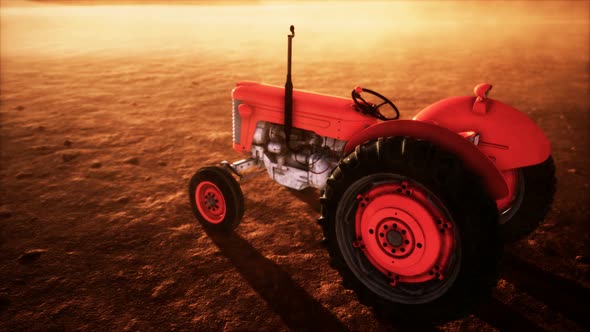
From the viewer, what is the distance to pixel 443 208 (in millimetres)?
2039

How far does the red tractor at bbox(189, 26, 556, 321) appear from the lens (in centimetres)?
191

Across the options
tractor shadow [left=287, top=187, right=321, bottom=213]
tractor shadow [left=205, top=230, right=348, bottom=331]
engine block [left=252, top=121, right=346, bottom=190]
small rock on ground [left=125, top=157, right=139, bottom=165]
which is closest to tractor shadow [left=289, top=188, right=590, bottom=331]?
tractor shadow [left=205, top=230, right=348, bottom=331]

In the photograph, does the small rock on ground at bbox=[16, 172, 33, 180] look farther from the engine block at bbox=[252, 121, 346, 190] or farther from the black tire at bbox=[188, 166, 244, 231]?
the engine block at bbox=[252, 121, 346, 190]

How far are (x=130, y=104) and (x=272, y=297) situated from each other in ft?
20.0

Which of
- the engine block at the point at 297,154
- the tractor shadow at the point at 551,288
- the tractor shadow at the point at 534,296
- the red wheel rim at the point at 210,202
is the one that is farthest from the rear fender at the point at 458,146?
the red wheel rim at the point at 210,202

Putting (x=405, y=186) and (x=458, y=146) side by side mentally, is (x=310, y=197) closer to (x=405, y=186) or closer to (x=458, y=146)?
(x=405, y=186)

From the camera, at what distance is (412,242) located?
2160 mm

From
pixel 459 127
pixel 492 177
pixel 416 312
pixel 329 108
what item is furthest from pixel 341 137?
pixel 416 312

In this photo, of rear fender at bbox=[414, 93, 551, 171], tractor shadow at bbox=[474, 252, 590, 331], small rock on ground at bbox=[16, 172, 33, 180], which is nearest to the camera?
tractor shadow at bbox=[474, 252, 590, 331]

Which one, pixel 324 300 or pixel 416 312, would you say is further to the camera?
pixel 324 300

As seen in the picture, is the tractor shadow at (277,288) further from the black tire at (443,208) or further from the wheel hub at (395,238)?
the wheel hub at (395,238)

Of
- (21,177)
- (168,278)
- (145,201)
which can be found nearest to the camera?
(168,278)

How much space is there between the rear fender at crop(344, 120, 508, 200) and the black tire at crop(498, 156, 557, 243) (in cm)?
104

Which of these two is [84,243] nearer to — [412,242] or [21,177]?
[21,177]
